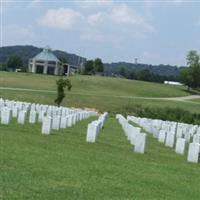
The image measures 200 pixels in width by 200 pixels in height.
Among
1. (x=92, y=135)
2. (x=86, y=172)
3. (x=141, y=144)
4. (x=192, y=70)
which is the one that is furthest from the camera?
(x=192, y=70)

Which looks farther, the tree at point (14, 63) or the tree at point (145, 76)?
the tree at point (14, 63)

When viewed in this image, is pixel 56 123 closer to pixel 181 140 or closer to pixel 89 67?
pixel 181 140

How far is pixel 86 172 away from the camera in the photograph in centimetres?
1232

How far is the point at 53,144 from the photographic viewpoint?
56.5ft

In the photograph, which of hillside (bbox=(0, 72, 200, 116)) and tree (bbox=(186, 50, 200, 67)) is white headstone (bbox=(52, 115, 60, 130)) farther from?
tree (bbox=(186, 50, 200, 67))

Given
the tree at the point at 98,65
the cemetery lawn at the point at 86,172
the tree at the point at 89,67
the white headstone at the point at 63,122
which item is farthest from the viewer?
the tree at the point at 98,65

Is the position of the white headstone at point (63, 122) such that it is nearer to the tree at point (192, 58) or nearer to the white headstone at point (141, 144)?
the white headstone at point (141, 144)

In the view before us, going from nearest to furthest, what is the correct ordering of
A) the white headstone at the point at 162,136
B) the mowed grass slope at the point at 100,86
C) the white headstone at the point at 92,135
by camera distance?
1. the white headstone at the point at 92,135
2. the white headstone at the point at 162,136
3. the mowed grass slope at the point at 100,86

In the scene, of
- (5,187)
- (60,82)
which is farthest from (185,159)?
(60,82)

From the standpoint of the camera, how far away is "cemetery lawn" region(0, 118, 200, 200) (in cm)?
988

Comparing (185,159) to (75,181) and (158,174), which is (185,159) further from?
(75,181)

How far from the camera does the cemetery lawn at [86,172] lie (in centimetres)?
988

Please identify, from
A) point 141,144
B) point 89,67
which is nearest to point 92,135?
point 141,144

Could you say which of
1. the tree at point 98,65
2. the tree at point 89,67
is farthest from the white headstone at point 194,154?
the tree at point 98,65
